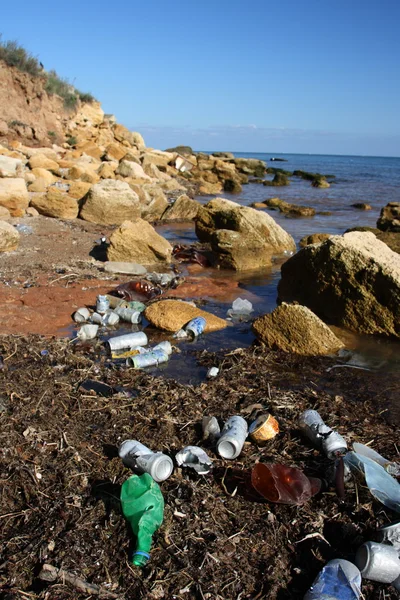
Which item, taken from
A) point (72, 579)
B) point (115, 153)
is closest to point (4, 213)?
point (72, 579)

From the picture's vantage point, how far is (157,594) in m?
2.21

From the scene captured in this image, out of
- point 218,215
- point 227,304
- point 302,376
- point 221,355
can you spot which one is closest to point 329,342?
point 302,376

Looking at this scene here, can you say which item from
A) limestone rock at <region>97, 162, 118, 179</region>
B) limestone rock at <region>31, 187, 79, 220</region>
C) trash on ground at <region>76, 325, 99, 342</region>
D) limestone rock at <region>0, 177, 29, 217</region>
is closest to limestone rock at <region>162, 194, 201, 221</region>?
limestone rock at <region>31, 187, 79, 220</region>

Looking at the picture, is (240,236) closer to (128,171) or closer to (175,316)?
(175,316)

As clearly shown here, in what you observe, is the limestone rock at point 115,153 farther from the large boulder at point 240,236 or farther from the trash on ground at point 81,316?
the trash on ground at point 81,316

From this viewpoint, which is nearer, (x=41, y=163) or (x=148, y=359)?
(x=148, y=359)

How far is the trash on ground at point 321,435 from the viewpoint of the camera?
3293 mm

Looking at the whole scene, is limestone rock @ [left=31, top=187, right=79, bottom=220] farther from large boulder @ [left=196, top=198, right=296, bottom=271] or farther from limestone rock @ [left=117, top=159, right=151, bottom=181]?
limestone rock @ [left=117, top=159, right=151, bottom=181]

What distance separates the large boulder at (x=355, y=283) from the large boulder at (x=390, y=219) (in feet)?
22.4

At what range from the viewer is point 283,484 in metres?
2.89

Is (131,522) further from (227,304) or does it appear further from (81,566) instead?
(227,304)

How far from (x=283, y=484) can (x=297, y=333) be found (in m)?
2.55

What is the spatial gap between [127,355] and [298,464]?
228 centimetres

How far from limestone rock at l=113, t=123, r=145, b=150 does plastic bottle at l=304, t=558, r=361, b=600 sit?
30.7 m
